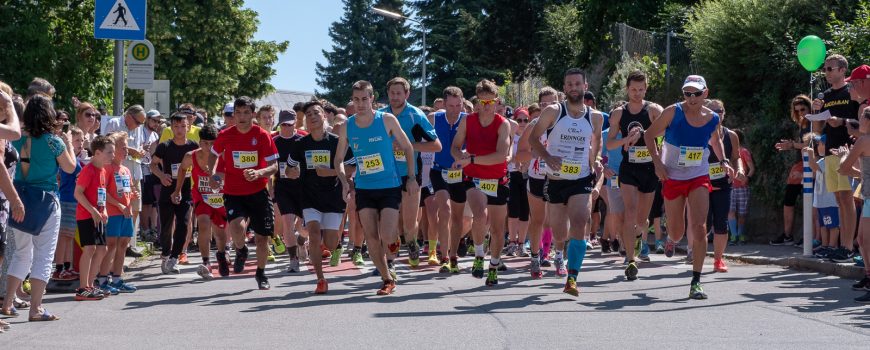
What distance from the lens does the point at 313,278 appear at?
1386 cm

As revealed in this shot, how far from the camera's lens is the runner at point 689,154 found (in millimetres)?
11453

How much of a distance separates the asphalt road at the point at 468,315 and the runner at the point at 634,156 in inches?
24.4

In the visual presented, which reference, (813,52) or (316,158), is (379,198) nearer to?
(316,158)

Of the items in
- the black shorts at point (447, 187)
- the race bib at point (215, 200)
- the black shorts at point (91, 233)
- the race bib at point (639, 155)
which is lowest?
the black shorts at point (91, 233)

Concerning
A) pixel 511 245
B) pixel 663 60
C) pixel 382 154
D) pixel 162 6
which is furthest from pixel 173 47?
pixel 382 154

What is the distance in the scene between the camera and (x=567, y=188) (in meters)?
11.7

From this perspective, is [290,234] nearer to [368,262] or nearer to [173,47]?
[368,262]

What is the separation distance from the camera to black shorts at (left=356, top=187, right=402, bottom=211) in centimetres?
1150

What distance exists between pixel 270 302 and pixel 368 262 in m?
4.62

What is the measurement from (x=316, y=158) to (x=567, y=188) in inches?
111

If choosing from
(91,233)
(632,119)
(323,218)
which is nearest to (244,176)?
(323,218)

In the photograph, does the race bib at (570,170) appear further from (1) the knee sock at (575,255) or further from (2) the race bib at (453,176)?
(2) the race bib at (453,176)

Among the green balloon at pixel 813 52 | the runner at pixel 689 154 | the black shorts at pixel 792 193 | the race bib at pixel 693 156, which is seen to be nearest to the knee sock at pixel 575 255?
the runner at pixel 689 154

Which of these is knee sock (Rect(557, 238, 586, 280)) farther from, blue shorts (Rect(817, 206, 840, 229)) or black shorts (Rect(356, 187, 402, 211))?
blue shorts (Rect(817, 206, 840, 229))
